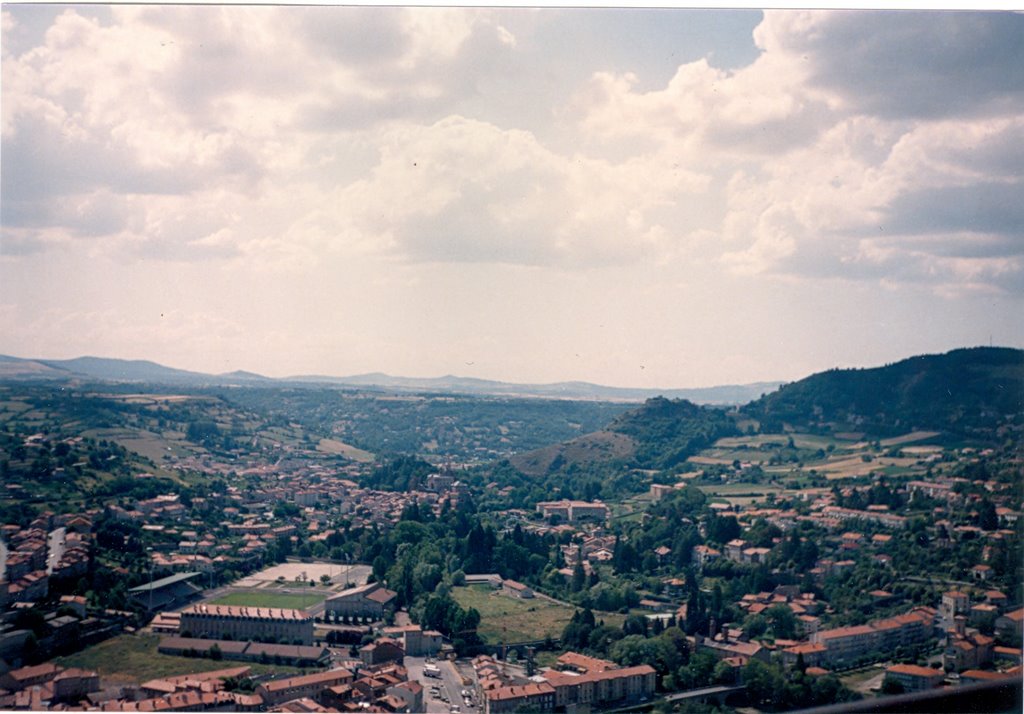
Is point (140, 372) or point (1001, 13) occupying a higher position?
point (1001, 13)

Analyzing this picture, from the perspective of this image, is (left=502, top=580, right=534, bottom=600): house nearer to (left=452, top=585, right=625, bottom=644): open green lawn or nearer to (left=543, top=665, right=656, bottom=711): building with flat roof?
(left=452, top=585, right=625, bottom=644): open green lawn

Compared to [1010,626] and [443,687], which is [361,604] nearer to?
[443,687]

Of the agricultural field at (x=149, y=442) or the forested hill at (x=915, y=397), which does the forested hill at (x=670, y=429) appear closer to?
the forested hill at (x=915, y=397)

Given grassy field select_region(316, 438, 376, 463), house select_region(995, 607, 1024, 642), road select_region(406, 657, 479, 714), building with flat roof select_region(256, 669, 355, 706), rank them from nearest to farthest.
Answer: building with flat roof select_region(256, 669, 355, 706), road select_region(406, 657, 479, 714), house select_region(995, 607, 1024, 642), grassy field select_region(316, 438, 376, 463)

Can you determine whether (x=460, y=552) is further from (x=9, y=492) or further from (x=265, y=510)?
(x=9, y=492)

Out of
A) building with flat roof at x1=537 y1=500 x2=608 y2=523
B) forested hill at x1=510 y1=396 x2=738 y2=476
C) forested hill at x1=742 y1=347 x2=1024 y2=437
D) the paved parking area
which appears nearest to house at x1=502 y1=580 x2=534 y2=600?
the paved parking area

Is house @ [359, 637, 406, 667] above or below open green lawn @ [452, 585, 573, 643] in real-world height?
above

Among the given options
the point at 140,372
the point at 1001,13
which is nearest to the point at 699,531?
the point at 1001,13

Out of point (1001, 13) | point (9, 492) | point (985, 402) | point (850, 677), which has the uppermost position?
point (1001, 13)
